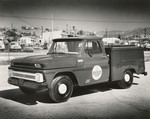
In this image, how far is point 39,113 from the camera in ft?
15.9

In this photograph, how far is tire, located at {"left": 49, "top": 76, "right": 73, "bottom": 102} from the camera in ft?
18.1

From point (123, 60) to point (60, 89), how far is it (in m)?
2.73

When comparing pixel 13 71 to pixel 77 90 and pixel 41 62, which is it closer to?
pixel 41 62

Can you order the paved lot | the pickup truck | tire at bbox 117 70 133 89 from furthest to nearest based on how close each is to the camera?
1. tire at bbox 117 70 133 89
2. the pickup truck
3. the paved lot

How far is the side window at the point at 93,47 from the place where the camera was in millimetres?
6461

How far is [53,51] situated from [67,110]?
7.75ft

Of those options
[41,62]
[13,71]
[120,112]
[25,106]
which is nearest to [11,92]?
[13,71]

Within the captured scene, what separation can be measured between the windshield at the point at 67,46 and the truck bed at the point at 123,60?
1.19 meters

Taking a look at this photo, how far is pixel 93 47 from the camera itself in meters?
6.69

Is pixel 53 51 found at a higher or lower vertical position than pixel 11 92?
higher

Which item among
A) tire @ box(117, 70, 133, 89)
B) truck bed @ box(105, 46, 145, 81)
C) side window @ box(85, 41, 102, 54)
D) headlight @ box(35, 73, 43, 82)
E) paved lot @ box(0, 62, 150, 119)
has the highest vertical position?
side window @ box(85, 41, 102, 54)

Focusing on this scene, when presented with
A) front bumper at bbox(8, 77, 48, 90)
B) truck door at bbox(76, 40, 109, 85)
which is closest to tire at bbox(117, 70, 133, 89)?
truck door at bbox(76, 40, 109, 85)

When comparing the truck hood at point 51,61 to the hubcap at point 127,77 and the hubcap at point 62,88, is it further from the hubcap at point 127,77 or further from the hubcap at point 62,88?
the hubcap at point 127,77

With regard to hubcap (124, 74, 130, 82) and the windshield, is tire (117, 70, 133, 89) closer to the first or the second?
hubcap (124, 74, 130, 82)
